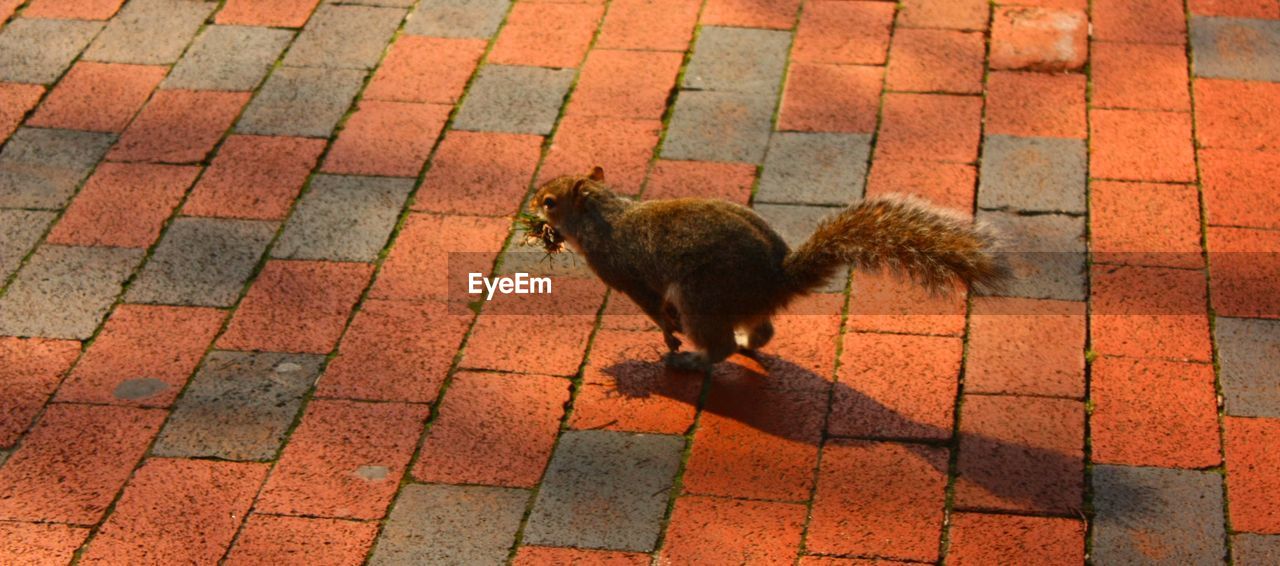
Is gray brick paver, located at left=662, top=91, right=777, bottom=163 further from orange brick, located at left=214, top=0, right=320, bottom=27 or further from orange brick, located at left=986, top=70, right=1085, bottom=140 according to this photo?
orange brick, located at left=214, top=0, right=320, bottom=27

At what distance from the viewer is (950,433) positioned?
15.3 feet

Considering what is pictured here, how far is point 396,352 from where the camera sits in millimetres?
5066

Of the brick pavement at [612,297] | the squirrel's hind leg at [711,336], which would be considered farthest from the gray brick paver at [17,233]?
the squirrel's hind leg at [711,336]

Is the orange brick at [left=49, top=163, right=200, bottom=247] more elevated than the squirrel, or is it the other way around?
the squirrel

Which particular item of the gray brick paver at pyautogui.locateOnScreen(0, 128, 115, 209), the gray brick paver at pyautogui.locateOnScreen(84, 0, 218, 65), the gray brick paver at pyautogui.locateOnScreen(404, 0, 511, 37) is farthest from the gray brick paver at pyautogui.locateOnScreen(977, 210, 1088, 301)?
the gray brick paver at pyautogui.locateOnScreen(84, 0, 218, 65)

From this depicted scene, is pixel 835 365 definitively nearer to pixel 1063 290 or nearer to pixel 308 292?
pixel 1063 290

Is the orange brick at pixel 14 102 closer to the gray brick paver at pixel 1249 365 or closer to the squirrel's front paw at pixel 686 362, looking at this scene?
the squirrel's front paw at pixel 686 362

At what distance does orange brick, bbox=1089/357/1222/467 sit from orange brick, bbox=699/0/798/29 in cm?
241

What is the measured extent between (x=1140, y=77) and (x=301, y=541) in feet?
12.3

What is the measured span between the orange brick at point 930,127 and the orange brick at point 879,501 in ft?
5.18

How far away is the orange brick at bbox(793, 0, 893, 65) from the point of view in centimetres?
646

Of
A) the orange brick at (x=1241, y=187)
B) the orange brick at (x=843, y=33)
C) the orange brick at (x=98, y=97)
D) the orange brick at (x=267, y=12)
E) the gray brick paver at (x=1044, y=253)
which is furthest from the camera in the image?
the orange brick at (x=267, y=12)

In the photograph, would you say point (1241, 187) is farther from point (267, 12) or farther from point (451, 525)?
point (267, 12)

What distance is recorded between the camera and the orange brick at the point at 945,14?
21.8 ft
